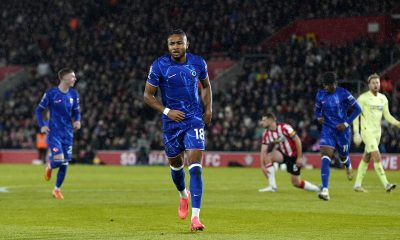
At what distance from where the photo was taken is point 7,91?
175 feet

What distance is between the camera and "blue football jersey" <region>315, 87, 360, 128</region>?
62.1ft

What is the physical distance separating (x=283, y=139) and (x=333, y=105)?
86.6 inches

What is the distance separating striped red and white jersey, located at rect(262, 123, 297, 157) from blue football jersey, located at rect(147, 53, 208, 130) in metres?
8.61

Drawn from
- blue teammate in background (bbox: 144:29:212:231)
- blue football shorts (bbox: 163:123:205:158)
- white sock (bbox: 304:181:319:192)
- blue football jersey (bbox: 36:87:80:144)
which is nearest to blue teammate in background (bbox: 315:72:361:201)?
white sock (bbox: 304:181:319:192)

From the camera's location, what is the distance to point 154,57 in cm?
4744

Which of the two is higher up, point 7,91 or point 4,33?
point 4,33

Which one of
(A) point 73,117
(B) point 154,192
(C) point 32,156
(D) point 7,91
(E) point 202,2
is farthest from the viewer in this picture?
(D) point 7,91

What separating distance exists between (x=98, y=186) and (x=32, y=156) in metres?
22.2

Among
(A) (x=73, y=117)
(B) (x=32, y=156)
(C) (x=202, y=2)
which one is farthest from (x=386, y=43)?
(A) (x=73, y=117)

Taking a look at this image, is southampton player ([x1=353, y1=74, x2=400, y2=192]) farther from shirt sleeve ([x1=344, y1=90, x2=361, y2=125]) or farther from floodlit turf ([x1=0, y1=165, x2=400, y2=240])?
shirt sleeve ([x1=344, y1=90, x2=361, y2=125])

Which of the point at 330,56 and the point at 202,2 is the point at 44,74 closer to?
the point at 202,2

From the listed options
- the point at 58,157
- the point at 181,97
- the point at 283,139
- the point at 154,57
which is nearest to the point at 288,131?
the point at 283,139

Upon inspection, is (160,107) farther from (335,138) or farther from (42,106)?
(335,138)

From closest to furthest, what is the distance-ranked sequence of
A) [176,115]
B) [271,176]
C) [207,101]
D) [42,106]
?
1. [176,115]
2. [207,101]
3. [42,106]
4. [271,176]
